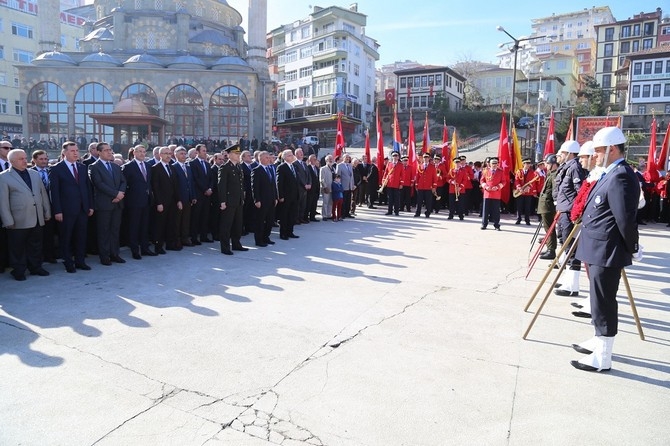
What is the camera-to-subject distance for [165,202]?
336 inches

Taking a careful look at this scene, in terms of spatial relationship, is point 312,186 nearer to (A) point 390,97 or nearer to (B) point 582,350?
(B) point 582,350

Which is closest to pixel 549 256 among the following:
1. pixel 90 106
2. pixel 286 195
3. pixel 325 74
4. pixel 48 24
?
pixel 286 195

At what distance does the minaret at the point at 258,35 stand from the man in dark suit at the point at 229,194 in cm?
3601

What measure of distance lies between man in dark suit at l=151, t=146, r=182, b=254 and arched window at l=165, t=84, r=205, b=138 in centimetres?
3347

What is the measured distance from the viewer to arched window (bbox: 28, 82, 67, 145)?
38594 millimetres

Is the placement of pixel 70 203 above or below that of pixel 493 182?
below

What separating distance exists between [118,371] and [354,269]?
4.34 meters

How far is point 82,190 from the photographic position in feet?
23.9

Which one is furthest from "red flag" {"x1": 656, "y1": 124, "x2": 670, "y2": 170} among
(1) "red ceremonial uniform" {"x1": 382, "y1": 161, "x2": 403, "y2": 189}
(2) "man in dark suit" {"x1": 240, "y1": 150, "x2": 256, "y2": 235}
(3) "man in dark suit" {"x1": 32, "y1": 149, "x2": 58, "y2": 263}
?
(3) "man in dark suit" {"x1": 32, "y1": 149, "x2": 58, "y2": 263}

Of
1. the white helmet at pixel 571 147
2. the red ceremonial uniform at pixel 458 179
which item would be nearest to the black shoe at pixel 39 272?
the white helmet at pixel 571 147

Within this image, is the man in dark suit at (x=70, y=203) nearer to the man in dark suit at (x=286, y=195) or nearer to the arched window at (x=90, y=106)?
the man in dark suit at (x=286, y=195)

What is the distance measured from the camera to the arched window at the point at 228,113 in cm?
4028

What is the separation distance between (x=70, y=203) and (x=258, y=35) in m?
38.9

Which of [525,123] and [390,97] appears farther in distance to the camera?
[390,97]
